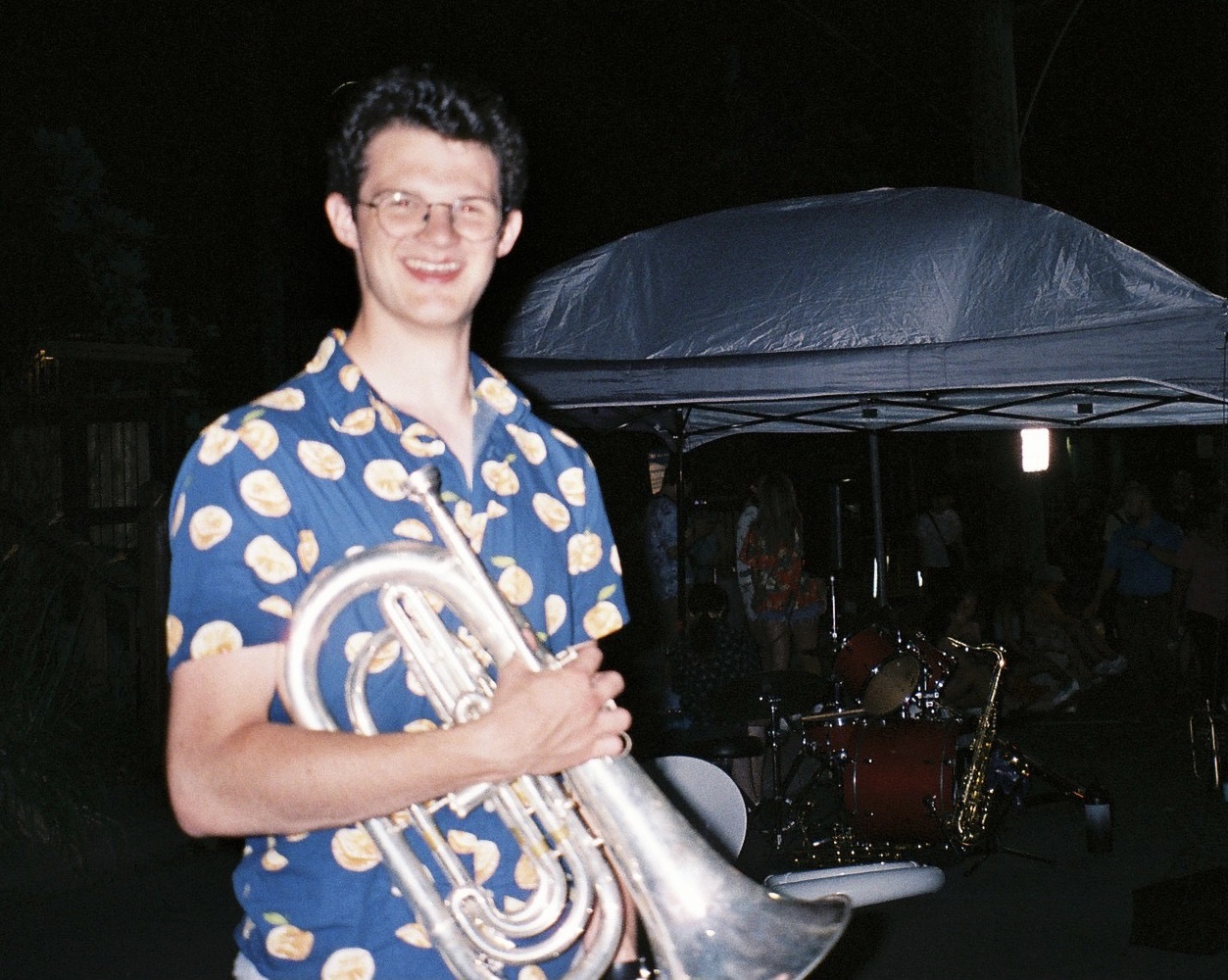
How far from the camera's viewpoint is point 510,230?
77.0 inches

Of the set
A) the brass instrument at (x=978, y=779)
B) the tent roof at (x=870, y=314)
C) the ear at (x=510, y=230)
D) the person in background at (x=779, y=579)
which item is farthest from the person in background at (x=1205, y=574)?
the ear at (x=510, y=230)

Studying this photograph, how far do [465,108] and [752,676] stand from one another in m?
5.97

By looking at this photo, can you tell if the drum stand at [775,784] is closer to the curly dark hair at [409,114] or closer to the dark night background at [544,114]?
the dark night background at [544,114]

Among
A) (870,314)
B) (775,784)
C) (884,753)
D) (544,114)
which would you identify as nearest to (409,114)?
(870,314)

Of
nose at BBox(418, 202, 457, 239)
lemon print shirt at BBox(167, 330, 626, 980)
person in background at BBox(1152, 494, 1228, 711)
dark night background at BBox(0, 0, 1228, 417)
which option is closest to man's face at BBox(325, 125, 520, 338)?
nose at BBox(418, 202, 457, 239)

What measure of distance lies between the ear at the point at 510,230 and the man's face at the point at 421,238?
0.06 metres

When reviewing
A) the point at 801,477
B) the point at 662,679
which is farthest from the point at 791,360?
the point at 801,477

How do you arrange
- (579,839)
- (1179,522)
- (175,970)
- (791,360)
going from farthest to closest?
(1179,522) → (791,360) → (175,970) → (579,839)

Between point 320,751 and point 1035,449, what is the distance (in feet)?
32.0

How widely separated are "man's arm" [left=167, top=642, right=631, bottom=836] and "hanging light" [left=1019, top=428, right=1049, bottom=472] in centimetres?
942

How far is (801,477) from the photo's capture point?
2184 centimetres

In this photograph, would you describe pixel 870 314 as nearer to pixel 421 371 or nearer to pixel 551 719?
pixel 421 371

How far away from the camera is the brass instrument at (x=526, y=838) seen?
1489mm

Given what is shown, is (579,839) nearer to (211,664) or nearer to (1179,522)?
(211,664)
